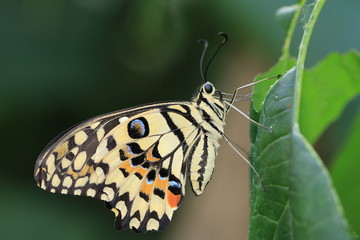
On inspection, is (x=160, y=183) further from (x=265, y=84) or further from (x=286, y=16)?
(x=286, y=16)

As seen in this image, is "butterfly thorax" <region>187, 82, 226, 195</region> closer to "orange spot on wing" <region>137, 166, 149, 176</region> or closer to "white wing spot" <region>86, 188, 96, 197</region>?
"orange spot on wing" <region>137, 166, 149, 176</region>

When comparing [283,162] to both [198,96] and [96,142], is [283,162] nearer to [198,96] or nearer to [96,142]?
[96,142]

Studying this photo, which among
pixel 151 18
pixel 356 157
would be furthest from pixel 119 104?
pixel 356 157

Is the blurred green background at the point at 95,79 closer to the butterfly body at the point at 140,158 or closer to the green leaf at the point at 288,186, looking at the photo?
the butterfly body at the point at 140,158

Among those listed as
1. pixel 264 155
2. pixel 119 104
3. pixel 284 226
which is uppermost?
pixel 119 104

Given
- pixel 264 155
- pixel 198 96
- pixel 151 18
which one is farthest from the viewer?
pixel 151 18

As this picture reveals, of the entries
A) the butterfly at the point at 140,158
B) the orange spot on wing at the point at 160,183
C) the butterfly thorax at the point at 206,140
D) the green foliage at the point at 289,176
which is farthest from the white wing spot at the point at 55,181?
the green foliage at the point at 289,176

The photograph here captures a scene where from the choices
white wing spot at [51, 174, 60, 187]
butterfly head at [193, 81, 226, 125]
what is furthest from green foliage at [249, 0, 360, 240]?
white wing spot at [51, 174, 60, 187]
